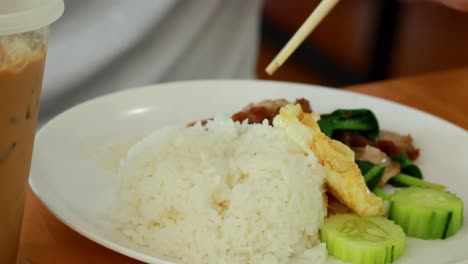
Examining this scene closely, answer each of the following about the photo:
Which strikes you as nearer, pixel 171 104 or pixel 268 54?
pixel 171 104

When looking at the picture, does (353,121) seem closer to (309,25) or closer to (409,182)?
(409,182)

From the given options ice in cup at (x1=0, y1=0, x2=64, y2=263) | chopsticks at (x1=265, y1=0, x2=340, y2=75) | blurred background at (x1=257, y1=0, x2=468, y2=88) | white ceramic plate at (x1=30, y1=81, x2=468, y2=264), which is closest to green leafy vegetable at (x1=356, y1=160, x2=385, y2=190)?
white ceramic plate at (x1=30, y1=81, x2=468, y2=264)

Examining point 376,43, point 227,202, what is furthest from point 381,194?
point 376,43

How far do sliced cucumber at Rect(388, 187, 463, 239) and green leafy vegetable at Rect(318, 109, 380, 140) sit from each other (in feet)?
0.94

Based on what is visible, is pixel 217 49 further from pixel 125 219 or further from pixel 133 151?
pixel 125 219

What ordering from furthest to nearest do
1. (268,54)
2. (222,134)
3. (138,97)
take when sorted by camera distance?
(268,54), (138,97), (222,134)

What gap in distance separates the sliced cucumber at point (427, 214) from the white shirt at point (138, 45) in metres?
0.94

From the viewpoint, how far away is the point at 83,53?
191 centimetres

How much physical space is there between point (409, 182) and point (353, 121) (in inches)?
7.7

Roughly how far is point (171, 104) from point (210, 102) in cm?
9

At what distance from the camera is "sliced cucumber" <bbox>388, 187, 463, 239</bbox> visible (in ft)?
4.01

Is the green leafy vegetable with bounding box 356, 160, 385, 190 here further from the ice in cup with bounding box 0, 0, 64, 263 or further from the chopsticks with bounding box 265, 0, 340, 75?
the ice in cup with bounding box 0, 0, 64, 263

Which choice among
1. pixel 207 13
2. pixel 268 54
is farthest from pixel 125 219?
pixel 268 54

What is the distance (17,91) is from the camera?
3.10 ft
